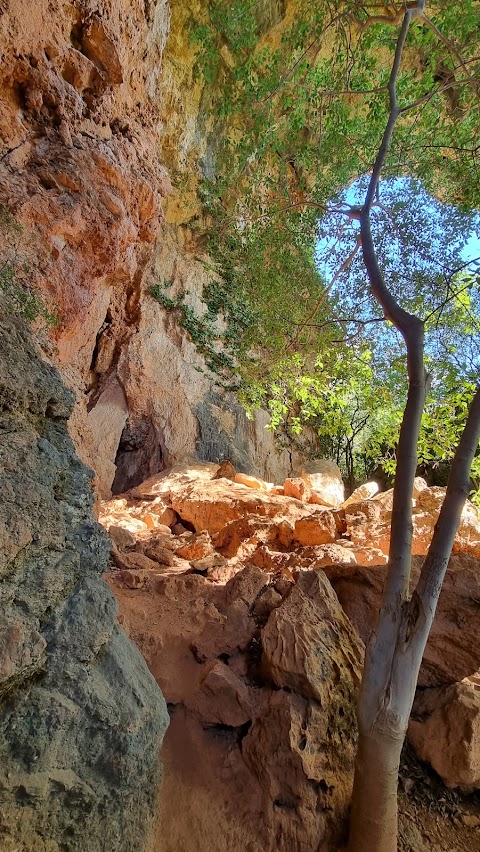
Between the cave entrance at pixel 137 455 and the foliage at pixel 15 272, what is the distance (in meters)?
6.61

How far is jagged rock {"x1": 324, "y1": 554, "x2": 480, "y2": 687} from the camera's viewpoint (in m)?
3.86

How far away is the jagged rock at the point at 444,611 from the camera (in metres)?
3.86

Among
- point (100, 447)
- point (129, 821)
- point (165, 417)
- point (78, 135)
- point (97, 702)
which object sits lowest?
point (129, 821)

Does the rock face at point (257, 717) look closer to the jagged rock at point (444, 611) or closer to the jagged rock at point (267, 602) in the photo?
the jagged rock at point (267, 602)

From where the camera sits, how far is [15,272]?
15.6ft

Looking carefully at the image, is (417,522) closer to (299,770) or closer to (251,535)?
(251,535)

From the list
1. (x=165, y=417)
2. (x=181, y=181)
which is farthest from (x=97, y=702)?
(x=181, y=181)

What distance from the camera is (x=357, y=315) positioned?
23.4 feet

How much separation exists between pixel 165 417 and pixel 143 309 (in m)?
3.20

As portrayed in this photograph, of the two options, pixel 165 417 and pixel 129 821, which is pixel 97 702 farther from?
pixel 165 417

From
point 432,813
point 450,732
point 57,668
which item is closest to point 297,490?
point 450,732

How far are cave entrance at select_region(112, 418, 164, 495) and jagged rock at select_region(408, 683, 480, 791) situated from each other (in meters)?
8.48

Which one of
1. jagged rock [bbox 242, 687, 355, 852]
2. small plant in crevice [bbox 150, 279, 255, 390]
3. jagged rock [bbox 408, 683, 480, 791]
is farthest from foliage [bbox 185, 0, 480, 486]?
small plant in crevice [bbox 150, 279, 255, 390]

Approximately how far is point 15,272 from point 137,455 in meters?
7.30
